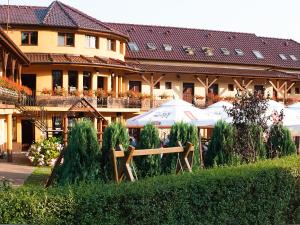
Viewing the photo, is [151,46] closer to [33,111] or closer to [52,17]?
[52,17]

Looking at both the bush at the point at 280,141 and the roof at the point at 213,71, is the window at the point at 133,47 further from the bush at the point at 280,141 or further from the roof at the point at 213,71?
the bush at the point at 280,141

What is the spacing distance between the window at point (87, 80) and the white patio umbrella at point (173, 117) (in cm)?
1933

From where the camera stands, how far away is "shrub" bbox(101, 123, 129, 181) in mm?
12792

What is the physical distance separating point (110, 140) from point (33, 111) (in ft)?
68.7

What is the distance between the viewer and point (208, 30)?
56.0 meters

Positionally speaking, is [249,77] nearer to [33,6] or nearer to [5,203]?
[33,6]

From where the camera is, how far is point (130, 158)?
10969mm

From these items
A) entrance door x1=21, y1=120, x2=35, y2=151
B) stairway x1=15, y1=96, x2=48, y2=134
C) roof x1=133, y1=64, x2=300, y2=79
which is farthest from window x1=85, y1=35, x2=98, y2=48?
stairway x1=15, y1=96, x2=48, y2=134

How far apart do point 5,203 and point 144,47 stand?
141 ft

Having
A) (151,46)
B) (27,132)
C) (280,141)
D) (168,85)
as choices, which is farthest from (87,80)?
(280,141)

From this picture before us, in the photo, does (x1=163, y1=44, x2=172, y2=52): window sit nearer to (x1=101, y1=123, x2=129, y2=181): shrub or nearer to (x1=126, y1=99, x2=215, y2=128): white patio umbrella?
(x1=126, y1=99, x2=215, y2=128): white patio umbrella

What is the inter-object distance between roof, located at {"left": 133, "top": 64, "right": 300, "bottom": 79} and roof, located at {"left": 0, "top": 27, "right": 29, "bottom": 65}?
1147cm

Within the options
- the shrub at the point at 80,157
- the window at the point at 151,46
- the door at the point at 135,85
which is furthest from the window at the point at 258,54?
the shrub at the point at 80,157

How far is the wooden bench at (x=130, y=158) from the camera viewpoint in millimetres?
10848
